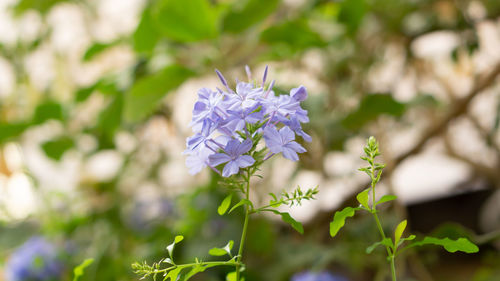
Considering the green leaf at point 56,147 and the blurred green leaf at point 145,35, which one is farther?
the green leaf at point 56,147

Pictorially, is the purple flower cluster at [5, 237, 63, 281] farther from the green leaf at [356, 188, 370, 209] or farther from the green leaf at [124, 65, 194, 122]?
the green leaf at [356, 188, 370, 209]

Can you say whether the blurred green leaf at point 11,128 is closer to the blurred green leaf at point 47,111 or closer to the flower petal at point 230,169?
the blurred green leaf at point 47,111

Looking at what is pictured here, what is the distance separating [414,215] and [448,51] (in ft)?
3.92

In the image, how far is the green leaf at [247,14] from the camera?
90cm

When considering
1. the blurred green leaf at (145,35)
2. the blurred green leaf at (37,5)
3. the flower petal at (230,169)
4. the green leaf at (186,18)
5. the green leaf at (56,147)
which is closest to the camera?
the flower petal at (230,169)

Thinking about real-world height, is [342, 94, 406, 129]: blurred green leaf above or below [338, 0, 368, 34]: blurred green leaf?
below

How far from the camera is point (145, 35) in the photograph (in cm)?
93

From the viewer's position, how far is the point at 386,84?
1765 millimetres

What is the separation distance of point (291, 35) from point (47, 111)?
593 millimetres

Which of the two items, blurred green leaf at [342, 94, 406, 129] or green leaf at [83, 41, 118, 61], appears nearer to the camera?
blurred green leaf at [342, 94, 406, 129]

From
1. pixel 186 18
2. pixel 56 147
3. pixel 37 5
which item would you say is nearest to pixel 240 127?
pixel 186 18

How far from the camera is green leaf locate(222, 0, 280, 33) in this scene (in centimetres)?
90

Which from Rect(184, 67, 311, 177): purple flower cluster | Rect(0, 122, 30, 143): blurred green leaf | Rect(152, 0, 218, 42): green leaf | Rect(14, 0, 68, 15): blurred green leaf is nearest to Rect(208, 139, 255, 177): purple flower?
Rect(184, 67, 311, 177): purple flower cluster

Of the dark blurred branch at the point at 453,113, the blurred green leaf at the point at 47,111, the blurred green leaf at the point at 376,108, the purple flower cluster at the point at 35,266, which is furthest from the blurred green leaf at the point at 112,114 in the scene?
the dark blurred branch at the point at 453,113
